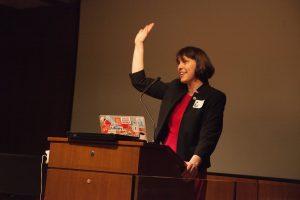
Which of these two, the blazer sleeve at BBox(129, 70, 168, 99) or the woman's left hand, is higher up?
the blazer sleeve at BBox(129, 70, 168, 99)

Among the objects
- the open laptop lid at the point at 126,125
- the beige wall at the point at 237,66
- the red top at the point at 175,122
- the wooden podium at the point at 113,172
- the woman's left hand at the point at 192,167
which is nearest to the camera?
the wooden podium at the point at 113,172

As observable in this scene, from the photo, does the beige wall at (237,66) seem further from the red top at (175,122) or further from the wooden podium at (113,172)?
the wooden podium at (113,172)

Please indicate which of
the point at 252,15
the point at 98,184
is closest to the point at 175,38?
the point at 252,15

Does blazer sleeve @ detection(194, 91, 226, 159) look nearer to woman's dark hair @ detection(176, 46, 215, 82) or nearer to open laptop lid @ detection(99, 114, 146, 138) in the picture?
woman's dark hair @ detection(176, 46, 215, 82)

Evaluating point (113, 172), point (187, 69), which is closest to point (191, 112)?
point (187, 69)

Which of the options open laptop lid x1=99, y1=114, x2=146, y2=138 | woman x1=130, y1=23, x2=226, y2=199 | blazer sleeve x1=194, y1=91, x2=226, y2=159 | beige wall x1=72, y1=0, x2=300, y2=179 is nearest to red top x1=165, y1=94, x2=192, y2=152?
woman x1=130, y1=23, x2=226, y2=199

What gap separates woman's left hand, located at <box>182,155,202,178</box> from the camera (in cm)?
231

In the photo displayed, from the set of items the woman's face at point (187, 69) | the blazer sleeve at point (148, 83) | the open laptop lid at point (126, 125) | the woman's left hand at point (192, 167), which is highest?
the woman's face at point (187, 69)

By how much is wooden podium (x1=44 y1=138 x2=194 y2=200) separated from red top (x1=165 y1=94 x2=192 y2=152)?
38 cm

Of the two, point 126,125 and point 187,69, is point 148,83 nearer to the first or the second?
point 187,69

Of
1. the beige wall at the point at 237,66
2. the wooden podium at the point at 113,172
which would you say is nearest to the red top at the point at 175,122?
the wooden podium at the point at 113,172

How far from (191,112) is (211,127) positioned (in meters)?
0.14

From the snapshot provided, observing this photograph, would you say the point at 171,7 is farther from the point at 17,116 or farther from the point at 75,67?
the point at 17,116

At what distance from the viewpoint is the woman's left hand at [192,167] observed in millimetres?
2308
